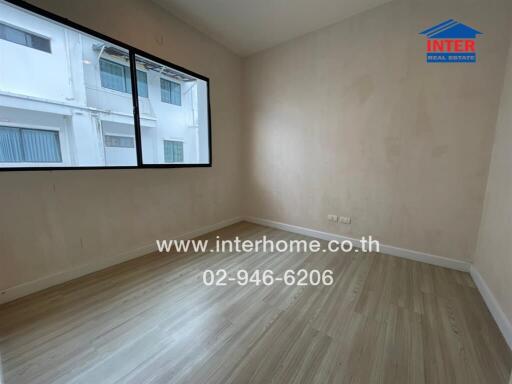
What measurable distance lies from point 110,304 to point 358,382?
1911 millimetres

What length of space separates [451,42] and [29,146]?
4.24 meters

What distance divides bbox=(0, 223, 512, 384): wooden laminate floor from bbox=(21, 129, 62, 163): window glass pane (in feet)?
3.97

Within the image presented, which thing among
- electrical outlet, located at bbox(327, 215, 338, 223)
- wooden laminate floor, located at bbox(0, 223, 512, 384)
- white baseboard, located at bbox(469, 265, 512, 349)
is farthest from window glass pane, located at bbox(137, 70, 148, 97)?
white baseboard, located at bbox(469, 265, 512, 349)

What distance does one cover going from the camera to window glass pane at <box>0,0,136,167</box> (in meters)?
1.69

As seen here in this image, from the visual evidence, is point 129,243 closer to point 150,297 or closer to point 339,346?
point 150,297

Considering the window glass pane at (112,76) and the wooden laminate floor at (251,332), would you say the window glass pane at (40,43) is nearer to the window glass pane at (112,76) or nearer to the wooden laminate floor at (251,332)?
the window glass pane at (112,76)

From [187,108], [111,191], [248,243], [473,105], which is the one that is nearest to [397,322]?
[248,243]

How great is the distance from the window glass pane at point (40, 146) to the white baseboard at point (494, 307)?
12.6 ft

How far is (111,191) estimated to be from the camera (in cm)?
230

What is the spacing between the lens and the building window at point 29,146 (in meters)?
1.68

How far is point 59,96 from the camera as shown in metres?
1.94

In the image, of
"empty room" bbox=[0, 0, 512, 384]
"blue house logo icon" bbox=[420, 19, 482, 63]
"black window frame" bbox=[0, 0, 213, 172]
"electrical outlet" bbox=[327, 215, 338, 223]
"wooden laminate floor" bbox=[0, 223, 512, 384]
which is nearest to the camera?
"wooden laminate floor" bbox=[0, 223, 512, 384]

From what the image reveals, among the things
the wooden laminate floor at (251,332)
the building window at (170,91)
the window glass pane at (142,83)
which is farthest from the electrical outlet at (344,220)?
the window glass pane at (142,83)

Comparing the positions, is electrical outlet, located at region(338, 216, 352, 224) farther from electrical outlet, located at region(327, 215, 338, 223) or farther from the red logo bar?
the red logo bar
